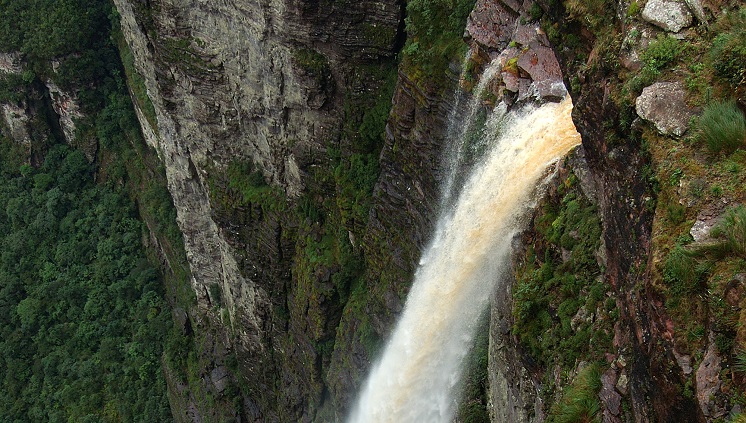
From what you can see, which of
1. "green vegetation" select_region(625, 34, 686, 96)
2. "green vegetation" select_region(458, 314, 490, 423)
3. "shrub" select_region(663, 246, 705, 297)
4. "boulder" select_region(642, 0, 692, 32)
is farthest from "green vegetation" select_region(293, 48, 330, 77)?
"shrub" select_region(663, 246, 705, 297)

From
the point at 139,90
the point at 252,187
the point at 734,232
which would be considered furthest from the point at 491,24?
the point at 139,90

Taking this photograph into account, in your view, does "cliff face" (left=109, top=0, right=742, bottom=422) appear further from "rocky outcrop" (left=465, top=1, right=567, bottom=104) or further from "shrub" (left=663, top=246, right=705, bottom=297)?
"shrub" (left=663, top=246, right=705, bottom=297)

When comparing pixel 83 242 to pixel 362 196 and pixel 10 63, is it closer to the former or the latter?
pixel 10 63

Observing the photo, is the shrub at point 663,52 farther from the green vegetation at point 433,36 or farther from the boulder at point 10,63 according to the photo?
the boulder at point 10,63

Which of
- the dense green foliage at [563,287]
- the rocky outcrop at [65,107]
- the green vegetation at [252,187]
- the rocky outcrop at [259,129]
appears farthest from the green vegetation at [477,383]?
the rocky outcrop at [65,107]

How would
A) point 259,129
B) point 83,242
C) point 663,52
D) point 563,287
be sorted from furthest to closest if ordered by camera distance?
point 83,242 → point 259,129 → point 563,287 → point 663,52

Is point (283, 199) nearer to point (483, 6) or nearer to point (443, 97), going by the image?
point (443, 97)
